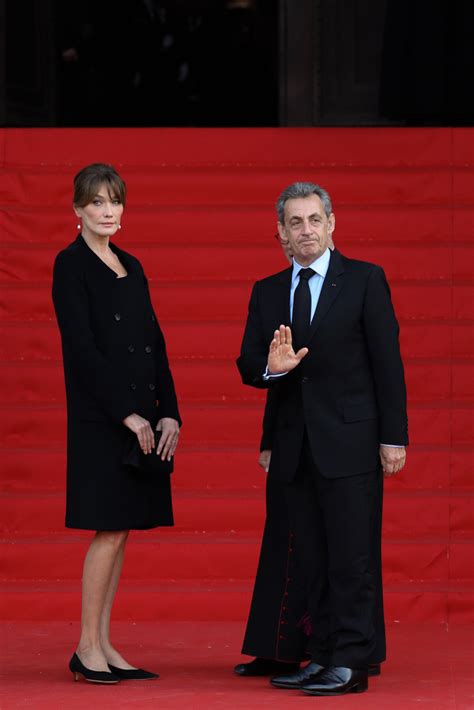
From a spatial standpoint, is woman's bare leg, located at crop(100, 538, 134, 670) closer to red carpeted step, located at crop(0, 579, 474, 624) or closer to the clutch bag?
the clutch bag

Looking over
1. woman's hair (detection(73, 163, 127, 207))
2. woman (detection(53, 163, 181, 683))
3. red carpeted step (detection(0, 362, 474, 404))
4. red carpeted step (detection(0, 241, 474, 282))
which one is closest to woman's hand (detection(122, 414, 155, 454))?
woman (detection(53, 163, 181, 683))

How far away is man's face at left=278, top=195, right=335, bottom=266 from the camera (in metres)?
4.80

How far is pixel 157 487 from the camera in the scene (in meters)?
5.02

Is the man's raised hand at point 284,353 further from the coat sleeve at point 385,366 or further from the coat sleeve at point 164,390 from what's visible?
the coat sleeve at point 164,390

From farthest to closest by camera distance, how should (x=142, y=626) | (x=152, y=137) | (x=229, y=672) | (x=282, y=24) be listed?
1. (x=282, y=24)
2. (x=152, y=137)
3. (x=142, y=626)
4. (x=229, y=672)

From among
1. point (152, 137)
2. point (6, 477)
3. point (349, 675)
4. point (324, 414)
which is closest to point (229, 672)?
point (349, 675)

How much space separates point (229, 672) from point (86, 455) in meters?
0.87

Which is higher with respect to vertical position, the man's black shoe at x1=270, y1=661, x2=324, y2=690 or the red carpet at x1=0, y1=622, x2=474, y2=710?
the man's black shoe at x1=270, y1=661, x2=324, y2=690

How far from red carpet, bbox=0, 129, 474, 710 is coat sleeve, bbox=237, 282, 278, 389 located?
1639mm

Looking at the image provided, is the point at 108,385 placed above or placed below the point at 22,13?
below

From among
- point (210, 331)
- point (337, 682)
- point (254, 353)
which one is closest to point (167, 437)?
point (254, 353)

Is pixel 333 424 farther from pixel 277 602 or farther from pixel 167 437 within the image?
pixel 277 602

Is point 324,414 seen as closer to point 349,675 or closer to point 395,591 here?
point 349,675

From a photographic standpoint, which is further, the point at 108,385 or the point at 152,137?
the point at 152,137
